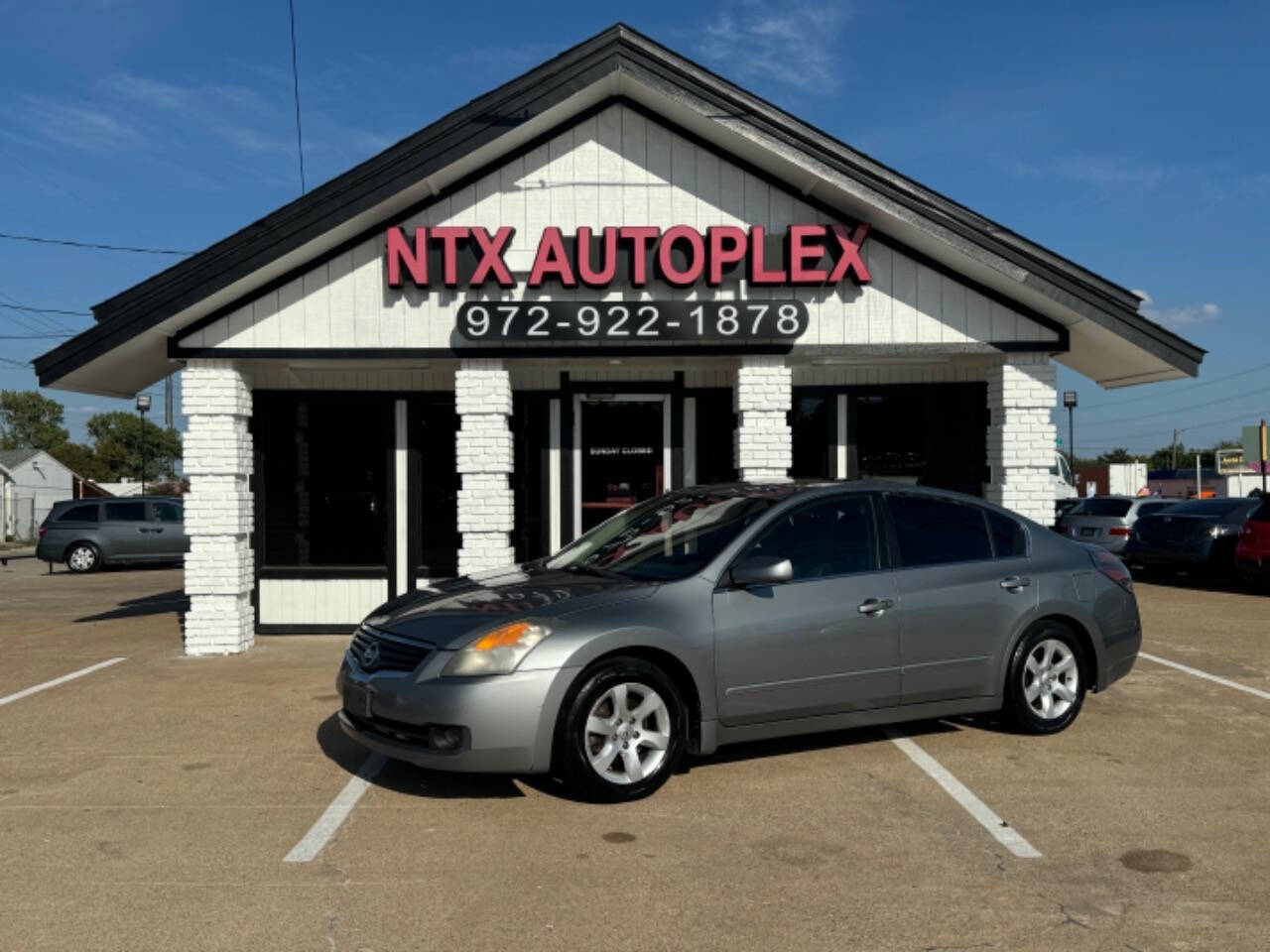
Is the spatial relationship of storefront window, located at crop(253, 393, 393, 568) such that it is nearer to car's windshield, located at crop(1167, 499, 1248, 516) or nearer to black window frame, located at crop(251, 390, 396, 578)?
black window frame, located at crop(251, 390, 396, 578)

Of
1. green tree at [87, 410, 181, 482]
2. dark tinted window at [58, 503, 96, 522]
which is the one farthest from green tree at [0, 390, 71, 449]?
dark tinted window at [58, 503, 96, 522]

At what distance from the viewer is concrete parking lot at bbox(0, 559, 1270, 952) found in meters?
3.92

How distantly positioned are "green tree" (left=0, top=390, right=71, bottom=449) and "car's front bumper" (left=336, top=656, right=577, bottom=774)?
99496 millimetres

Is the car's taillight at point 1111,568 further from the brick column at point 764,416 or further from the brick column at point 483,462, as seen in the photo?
the brick column at point 483,462

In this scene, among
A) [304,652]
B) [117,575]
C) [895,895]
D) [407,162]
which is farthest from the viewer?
[117,575]

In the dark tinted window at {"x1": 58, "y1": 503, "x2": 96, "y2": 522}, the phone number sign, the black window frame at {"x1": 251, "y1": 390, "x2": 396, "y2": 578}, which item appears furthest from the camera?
the dark tinted window at {"x1": 58, "y1": 503, "x2": 96, "y2": 522}

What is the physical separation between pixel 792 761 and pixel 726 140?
611cm

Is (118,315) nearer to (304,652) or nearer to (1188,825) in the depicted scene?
(304,652)

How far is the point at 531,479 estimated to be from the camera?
1212 centimetres

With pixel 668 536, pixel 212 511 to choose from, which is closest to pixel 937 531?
pixel 668 536

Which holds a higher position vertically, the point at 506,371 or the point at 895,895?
the point at 506,371

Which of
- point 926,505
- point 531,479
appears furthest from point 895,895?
point 531,479

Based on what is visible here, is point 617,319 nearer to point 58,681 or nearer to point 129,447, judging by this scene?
point 58,681

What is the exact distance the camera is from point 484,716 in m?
5.02
